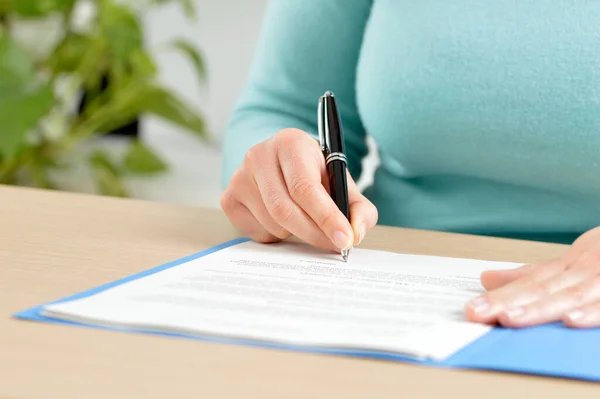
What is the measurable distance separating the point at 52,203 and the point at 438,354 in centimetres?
51

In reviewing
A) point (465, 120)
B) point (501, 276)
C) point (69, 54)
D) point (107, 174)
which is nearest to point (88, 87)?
point (69, 54)

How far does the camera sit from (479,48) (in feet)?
2.72

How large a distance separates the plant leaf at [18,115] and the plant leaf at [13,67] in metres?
0.02

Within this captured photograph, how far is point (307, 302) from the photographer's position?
1.60 feet

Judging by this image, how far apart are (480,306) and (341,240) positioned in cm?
16

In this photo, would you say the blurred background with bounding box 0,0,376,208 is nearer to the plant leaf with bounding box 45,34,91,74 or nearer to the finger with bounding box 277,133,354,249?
the plant leaf with bounding box 45,34,91,74

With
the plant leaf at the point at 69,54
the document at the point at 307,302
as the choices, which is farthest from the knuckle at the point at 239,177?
the plant leaf at the point at 69,54

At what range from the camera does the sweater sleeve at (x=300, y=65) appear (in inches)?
37.2

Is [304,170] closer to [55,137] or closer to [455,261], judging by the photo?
[455,261]

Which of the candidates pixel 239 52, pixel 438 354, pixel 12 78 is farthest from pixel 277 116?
pixel 239 52

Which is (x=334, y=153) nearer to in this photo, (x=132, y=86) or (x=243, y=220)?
(x=243, y=220)

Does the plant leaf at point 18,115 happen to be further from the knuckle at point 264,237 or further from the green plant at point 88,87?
the knuckle at point 264,237

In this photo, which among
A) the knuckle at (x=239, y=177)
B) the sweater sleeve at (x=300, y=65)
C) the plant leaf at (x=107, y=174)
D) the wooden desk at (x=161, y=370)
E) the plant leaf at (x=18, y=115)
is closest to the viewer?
the wooden desk at (x=161, y=370)

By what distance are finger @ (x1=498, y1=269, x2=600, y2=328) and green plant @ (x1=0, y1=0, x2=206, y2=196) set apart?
1.43 meters
